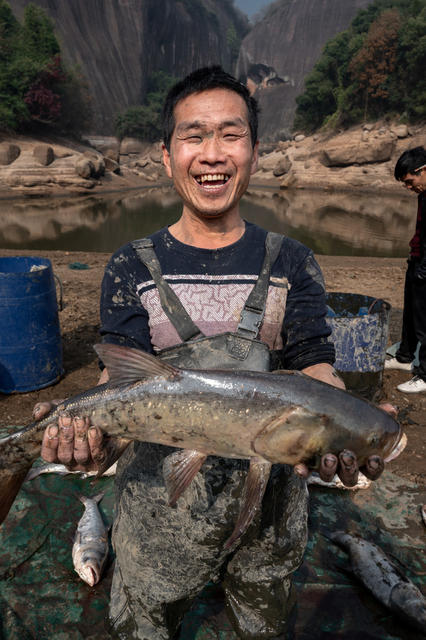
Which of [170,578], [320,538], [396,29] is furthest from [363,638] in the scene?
[396,29]

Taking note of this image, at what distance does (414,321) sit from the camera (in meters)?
6.59

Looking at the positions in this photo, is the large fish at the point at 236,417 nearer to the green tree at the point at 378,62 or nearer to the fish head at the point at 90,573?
the fish head at the point at 90,573

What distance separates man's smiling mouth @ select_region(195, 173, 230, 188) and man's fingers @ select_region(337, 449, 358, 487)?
4.95ft

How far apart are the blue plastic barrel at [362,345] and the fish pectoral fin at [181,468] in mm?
3465

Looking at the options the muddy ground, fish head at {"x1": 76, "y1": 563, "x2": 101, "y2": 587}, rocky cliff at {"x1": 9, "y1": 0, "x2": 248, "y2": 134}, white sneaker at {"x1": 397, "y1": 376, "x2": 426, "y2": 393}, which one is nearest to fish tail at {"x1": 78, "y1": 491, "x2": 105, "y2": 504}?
fish head at {"x1": 76, "y1": 563, "x2": 101, "y2": 587}

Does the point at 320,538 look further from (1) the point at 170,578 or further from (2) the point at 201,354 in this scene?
(2) the point at 201,354

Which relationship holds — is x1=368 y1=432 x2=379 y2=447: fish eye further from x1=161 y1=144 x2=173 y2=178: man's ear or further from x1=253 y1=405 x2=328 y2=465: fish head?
x1=161 y1=144 x2=173 y2=178: man's ear

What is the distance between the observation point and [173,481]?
6.37ft

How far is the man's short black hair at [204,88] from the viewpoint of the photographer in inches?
95.3

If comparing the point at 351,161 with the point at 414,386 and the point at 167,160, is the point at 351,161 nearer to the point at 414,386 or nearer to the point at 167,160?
the point at 414,386

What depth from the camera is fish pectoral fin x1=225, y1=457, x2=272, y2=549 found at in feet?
5.90

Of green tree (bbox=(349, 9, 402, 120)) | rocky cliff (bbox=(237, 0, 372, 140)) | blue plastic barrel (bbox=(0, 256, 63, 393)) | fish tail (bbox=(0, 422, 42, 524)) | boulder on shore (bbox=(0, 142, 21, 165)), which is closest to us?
fish tail (bbox=(0, 422, 42, 524))

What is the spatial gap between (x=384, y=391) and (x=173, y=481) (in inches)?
203

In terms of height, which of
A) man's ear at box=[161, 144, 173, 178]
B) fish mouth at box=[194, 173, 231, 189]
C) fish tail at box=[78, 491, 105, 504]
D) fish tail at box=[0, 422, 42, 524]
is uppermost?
man's ear at box=[161, 144, 173, 178]
